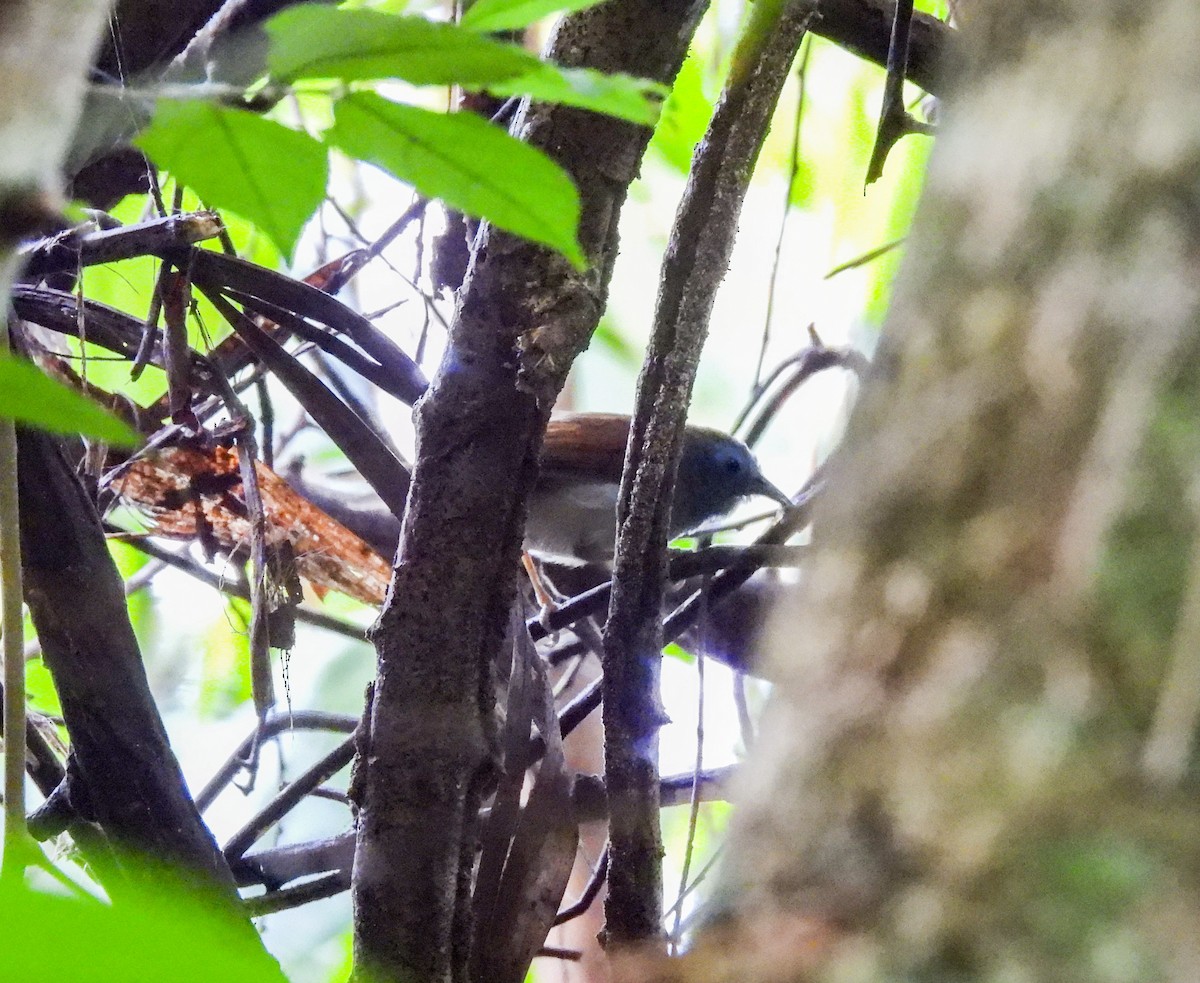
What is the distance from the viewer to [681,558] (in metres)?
1.13

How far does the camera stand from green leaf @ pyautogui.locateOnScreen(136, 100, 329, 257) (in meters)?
0.38

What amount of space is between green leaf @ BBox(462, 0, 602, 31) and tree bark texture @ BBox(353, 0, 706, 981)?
16.4 inches

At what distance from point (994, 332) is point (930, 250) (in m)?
0.04

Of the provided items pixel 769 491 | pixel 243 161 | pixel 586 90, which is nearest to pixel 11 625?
pixel 243 161

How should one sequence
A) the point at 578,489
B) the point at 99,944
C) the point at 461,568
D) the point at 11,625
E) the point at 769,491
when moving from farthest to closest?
the point at 769,491 → the point at 578,489 → the point at 461,568 → the point at 11,625 → the point at 99,944

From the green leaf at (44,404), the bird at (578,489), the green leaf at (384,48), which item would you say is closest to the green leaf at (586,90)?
the green leaf at (384,48)

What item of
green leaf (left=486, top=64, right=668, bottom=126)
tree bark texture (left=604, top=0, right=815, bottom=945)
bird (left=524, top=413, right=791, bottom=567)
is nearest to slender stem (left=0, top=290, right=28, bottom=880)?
tree bark texture (left=604, top=0, right=815, bottom=945)

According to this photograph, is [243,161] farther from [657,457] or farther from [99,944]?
[657,457]

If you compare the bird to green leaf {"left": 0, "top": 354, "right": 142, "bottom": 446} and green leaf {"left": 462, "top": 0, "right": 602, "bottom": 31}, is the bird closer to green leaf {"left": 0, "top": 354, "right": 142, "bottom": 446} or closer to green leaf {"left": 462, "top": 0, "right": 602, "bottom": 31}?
green leaf {"left": 462, "top": 0, "right": 602, "bottom": 31}

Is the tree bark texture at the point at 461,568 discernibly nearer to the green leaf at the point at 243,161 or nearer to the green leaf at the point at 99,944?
the green leaf at the point at 243,161

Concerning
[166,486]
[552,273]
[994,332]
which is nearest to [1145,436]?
[994,332]

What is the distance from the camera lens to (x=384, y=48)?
37 cm

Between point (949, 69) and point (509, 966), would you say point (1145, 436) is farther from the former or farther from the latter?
point (509, 966)

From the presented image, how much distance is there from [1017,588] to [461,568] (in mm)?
593
